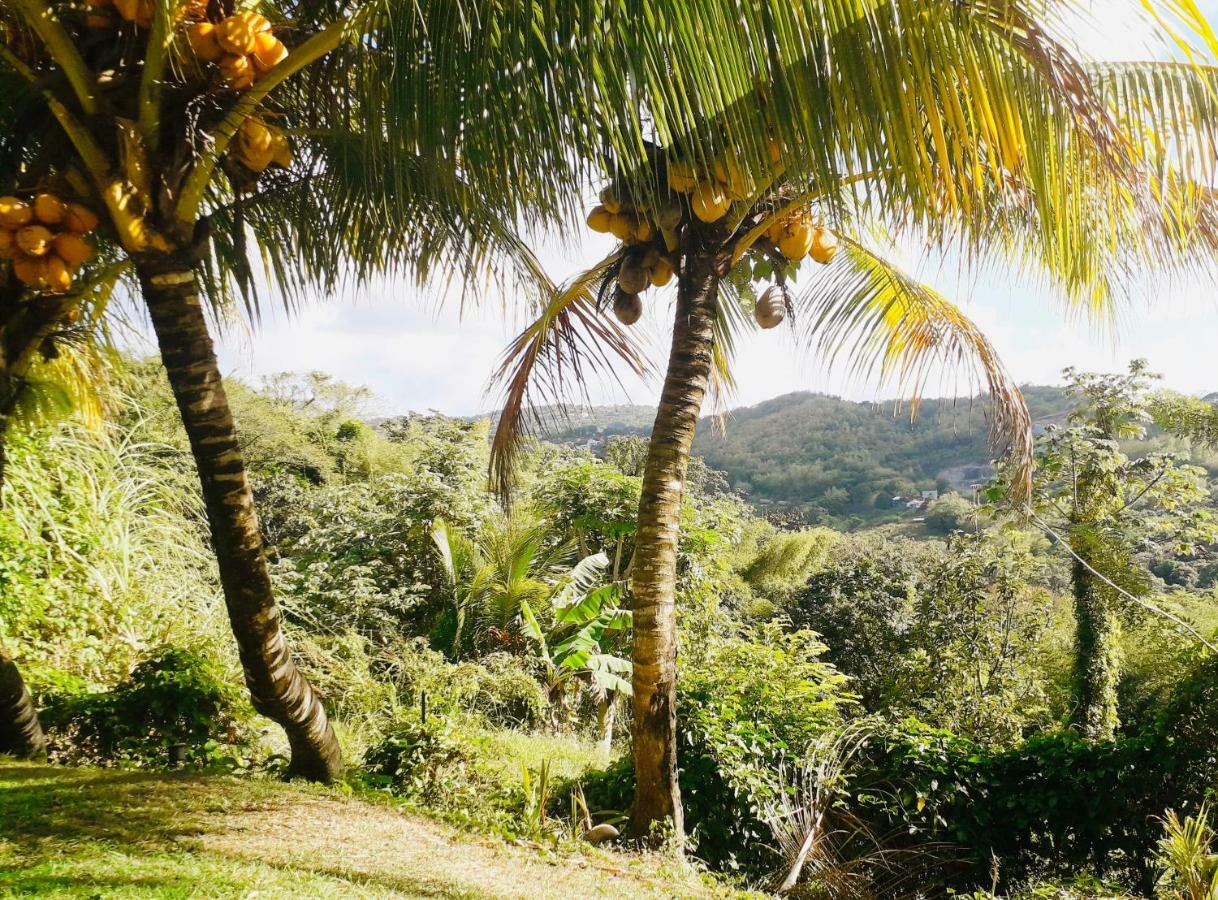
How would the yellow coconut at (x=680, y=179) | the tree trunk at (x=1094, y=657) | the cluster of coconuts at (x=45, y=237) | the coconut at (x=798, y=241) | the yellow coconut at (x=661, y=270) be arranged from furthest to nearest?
the tree trunk at (x=1094, y=657) < the yellow coconut at (x=661, y=270) < the coconut at (x=798, y=241) < the yellow coconut at (x=680, y=179) < the cluster of coconuts at (x=45, y=237)

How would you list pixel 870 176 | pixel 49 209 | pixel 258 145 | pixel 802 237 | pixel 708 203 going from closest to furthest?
pixel 870 176
pixel 49 209
pixel 258 145
pixel 708 203
pixel 802 237

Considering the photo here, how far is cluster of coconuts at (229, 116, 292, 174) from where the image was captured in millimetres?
2793

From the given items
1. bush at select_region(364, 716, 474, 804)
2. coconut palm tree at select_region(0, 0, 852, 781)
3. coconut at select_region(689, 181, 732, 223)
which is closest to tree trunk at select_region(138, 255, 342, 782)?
coconut palm tree at select_region(0, 0, 852, 781)

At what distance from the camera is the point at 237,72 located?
253 cm

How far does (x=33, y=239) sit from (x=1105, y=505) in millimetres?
15728

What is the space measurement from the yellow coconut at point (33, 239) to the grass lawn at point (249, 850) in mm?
2138

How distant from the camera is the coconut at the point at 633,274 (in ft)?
13.5

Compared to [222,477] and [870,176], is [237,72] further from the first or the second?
[870,176]

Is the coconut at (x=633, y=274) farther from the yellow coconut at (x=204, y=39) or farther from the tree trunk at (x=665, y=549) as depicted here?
the yellow coconut at (x=204, y=39)

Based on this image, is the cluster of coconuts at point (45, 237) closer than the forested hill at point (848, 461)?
Yes

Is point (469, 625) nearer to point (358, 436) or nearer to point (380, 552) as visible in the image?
point (380, 552)

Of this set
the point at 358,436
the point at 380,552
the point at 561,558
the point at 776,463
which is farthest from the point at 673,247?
the point at 776,463

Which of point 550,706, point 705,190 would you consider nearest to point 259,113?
point 705,190

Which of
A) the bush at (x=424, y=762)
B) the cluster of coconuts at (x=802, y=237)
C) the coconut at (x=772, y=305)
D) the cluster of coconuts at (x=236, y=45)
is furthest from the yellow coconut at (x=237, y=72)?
the bush at (x=424, y=762)
